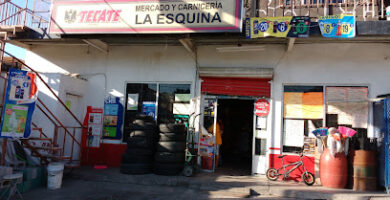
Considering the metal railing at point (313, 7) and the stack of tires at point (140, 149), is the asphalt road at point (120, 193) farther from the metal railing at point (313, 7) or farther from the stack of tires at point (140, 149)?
the metal railing at point (313, 7)

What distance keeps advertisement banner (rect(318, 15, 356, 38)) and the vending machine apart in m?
1.91

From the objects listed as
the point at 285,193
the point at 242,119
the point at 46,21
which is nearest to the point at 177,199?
the point at 285,193

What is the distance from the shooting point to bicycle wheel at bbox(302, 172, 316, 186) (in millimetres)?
7531

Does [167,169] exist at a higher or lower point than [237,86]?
lower

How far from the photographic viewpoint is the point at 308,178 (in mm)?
7566

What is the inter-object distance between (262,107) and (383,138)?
10.3 ft

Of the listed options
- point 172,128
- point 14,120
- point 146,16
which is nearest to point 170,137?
point 172,128

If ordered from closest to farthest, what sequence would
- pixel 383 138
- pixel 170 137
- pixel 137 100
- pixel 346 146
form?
pixel 383 138 < pixel 346 146 < pixel 170 137 < pixel 137 100

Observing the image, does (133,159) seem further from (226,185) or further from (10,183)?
(10,183)

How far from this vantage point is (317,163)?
7.98m

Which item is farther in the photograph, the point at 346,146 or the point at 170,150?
the point at 170,150

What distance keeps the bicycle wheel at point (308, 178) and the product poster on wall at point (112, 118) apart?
5674mm

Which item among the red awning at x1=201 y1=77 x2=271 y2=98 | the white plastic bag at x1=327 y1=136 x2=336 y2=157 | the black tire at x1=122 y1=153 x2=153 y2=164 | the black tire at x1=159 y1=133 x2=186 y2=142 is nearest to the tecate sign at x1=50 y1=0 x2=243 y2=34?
the red awning at x1=201 y1=77 x2=271 y2=98

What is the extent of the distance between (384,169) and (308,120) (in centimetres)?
215
